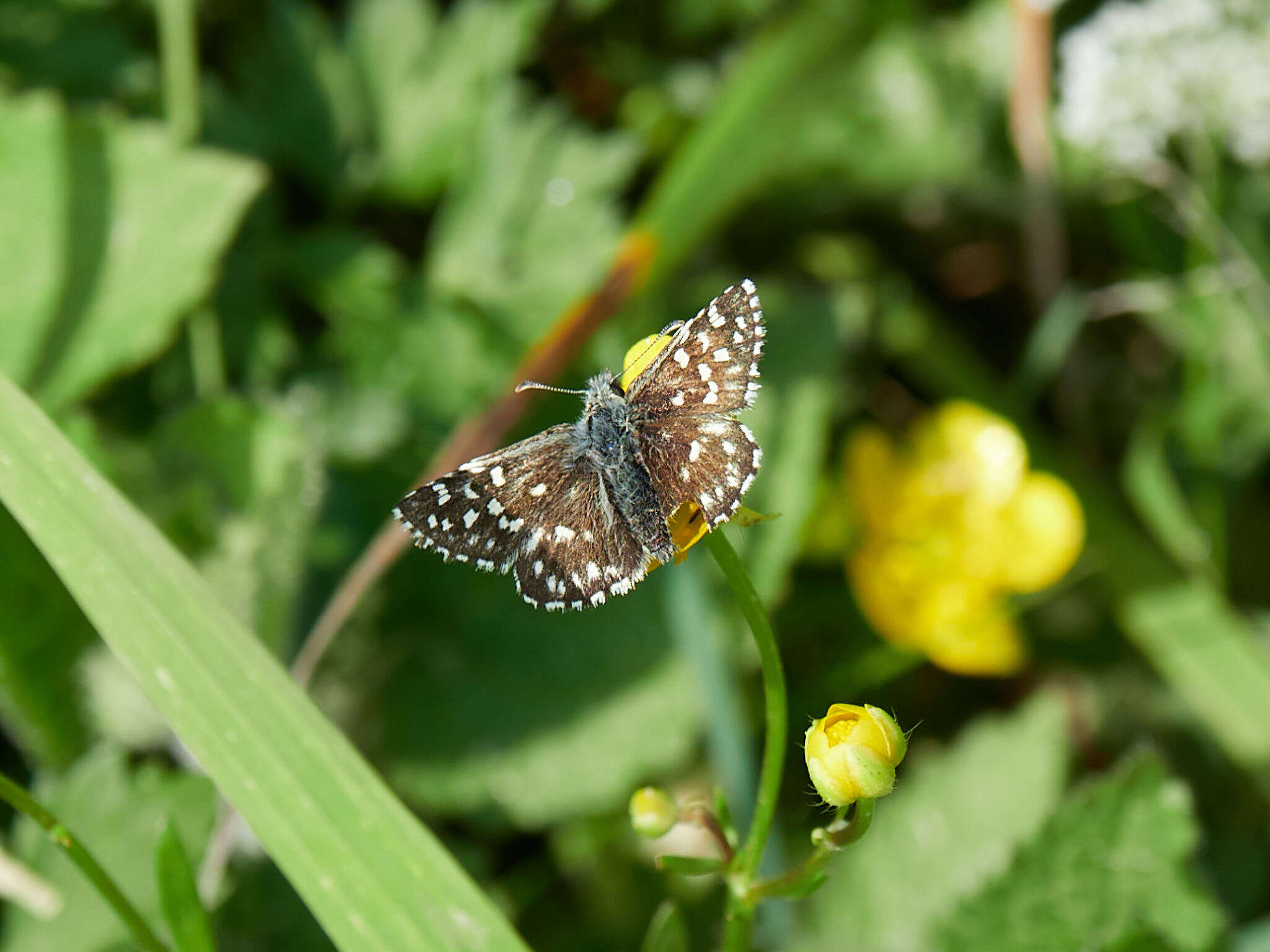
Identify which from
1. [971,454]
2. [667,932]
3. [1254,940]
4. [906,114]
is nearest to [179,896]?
[667,932]

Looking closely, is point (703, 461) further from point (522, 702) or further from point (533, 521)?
point (522, 702)

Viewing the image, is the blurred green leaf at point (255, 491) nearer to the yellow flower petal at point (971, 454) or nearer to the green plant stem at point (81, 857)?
the green plant stem at point (81, 857)

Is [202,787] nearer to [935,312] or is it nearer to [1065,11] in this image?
[935,312]

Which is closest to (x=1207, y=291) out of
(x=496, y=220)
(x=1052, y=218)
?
(x=1052, y=218)

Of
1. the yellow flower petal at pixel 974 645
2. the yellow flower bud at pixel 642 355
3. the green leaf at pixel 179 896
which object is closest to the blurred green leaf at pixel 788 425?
the yellow flower petal at pixel 974 645

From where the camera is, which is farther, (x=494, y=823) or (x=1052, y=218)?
(x=1052, y=218)
